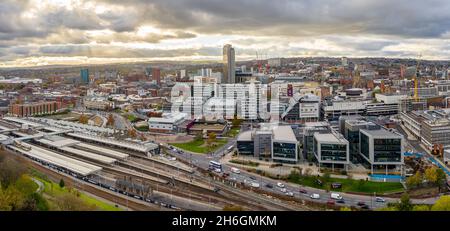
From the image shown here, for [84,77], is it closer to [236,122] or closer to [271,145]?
[236,122]

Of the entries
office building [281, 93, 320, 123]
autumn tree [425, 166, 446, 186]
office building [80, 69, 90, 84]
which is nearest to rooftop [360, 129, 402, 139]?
autumn tree [425, 166, 446, 186]

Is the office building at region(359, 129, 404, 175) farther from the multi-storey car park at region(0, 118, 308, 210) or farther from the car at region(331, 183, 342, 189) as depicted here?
the multi-storey car park at region(0, 118, 308, 210)

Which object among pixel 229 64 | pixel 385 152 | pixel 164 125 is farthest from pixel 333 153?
pixel 229 64

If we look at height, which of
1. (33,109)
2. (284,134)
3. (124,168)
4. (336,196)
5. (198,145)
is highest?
(33,109)

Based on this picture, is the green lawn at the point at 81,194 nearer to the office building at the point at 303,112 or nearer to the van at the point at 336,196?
the van at the point at 336,196

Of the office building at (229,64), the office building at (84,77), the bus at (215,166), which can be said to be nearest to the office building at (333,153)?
the bus at (215,166)

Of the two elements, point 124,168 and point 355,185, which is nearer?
point 355,185

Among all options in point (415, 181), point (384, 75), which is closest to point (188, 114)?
point (415, 181)
